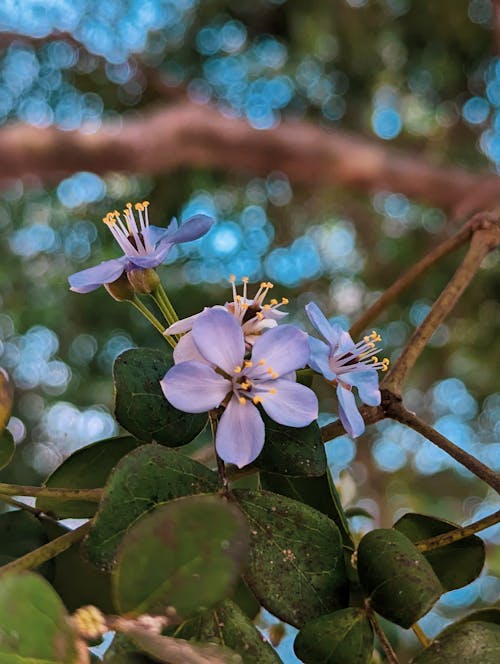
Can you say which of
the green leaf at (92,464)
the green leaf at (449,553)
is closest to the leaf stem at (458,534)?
the green leaf at (449,553)

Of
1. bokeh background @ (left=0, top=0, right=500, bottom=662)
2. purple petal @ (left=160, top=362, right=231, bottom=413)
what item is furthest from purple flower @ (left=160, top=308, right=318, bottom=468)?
bokeh background @ (left=0, top=0, right=500, bottom=662)

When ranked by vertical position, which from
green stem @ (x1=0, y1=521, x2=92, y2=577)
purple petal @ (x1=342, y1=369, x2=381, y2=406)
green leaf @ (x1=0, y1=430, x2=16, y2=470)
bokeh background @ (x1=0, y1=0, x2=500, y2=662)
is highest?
purple petal @ (x1=342, y1=369, x2=381, y2=406)

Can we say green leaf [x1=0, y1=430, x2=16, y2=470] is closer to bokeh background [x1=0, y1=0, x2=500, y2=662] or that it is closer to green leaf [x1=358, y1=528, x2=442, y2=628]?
green leaf [x1=358, y1=528, x2=442, y2=628]

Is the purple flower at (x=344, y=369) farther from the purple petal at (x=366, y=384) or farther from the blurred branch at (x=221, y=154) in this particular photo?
the blurred branch at (x=221, y=154)

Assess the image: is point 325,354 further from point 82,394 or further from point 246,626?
point 82,394

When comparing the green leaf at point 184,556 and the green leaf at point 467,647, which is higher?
the green leaf at point 184,556
